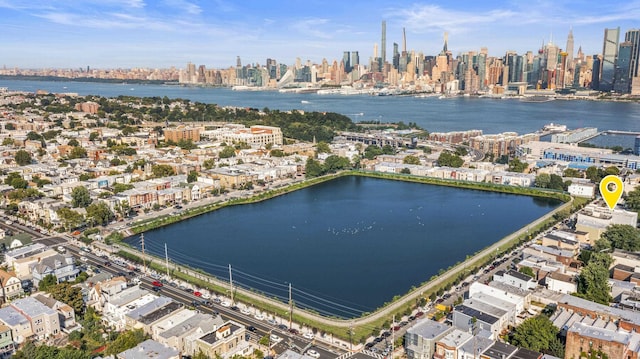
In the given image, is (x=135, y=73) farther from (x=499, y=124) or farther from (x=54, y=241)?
(x=54, y=241)

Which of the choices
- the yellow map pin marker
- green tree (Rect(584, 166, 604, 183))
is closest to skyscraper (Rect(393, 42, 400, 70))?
green tree (Rect(584, 166, 604, 183))

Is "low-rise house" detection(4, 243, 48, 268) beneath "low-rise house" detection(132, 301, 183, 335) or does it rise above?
above

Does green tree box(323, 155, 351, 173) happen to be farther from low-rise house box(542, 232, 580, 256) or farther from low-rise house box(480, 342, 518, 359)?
low-rise house box(480, 342, 518, 359)

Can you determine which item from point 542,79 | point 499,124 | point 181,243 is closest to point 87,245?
point 181,243

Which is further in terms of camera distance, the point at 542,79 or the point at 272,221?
the point at 542,79

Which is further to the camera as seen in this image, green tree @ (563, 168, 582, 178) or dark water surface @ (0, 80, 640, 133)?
dark water surface @ (0, 80, 640, 133)

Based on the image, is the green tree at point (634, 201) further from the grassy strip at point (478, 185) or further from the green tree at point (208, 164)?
the green tree at point (208, 164)

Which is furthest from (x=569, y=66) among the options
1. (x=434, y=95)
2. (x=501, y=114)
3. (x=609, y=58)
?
(x=501, y=114)
